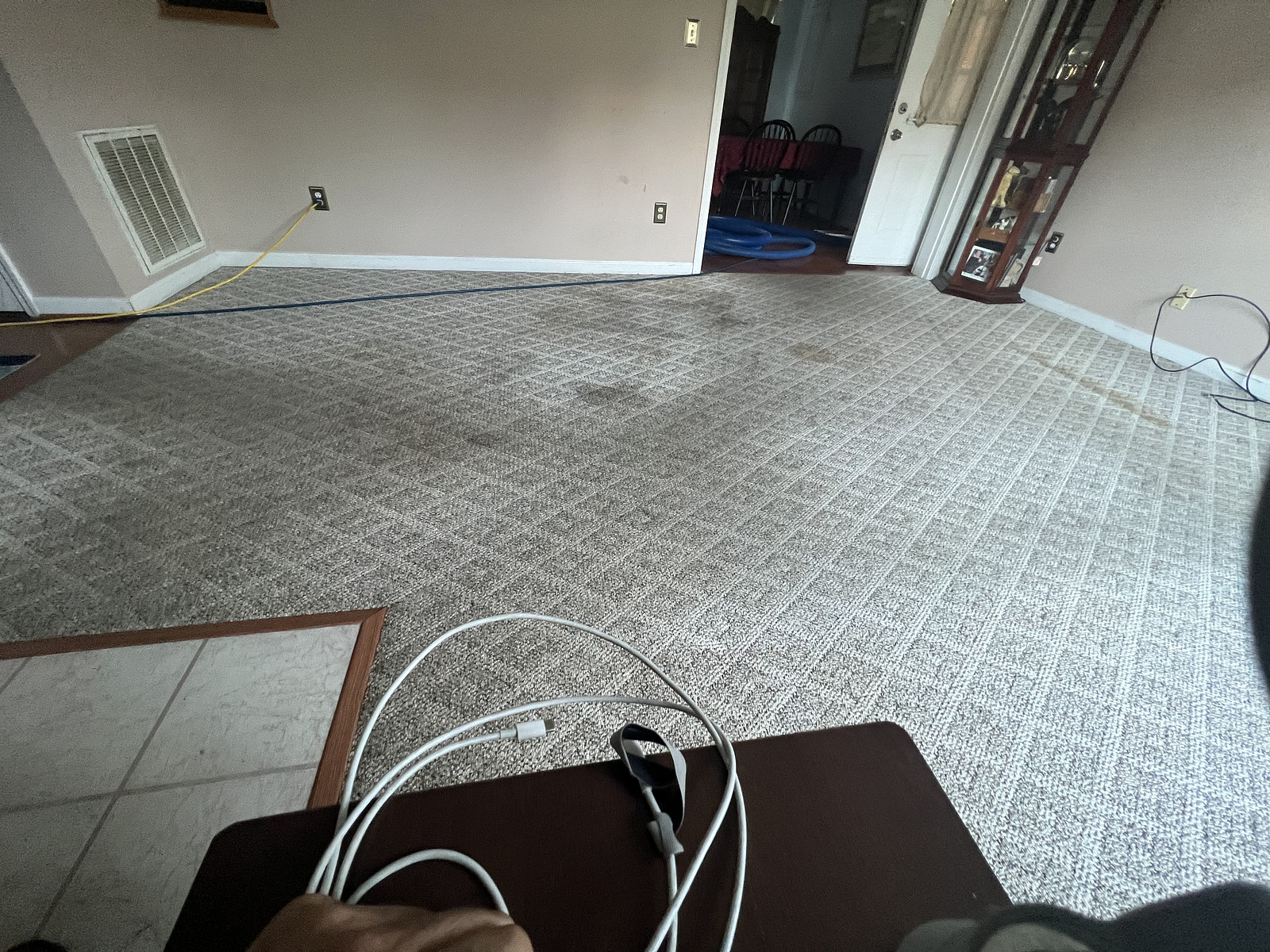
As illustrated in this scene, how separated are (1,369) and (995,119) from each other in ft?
16.2

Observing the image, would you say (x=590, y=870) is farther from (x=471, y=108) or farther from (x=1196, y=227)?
(x=1196, y=227)

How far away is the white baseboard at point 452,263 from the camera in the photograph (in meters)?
2.93

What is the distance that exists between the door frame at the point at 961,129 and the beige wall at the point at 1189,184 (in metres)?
0.58

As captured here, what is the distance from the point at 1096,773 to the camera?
94 centimetres

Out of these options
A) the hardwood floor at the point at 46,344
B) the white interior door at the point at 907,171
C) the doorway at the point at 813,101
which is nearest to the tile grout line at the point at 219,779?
the hardwood floor at the point at 46,344

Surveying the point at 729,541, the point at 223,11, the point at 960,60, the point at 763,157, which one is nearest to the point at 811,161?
the point at 763,157

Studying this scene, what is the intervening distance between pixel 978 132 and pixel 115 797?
4592mm

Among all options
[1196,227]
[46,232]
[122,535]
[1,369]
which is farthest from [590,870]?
[1196,227]

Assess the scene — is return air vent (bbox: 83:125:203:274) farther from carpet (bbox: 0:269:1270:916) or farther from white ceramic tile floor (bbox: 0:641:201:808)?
white ceramic tile floor (bbox: 0:641:201:808)

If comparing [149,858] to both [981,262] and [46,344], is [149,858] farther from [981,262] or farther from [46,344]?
[981,262]

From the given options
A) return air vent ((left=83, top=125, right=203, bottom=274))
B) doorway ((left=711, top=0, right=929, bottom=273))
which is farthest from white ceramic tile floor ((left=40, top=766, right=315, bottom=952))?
doorway ((left=711, top=0, right=929, bottom=273))

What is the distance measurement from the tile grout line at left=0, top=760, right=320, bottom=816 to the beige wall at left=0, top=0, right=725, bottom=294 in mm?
2296

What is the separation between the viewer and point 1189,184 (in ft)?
8.39

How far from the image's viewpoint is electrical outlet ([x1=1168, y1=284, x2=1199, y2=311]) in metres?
2.58
